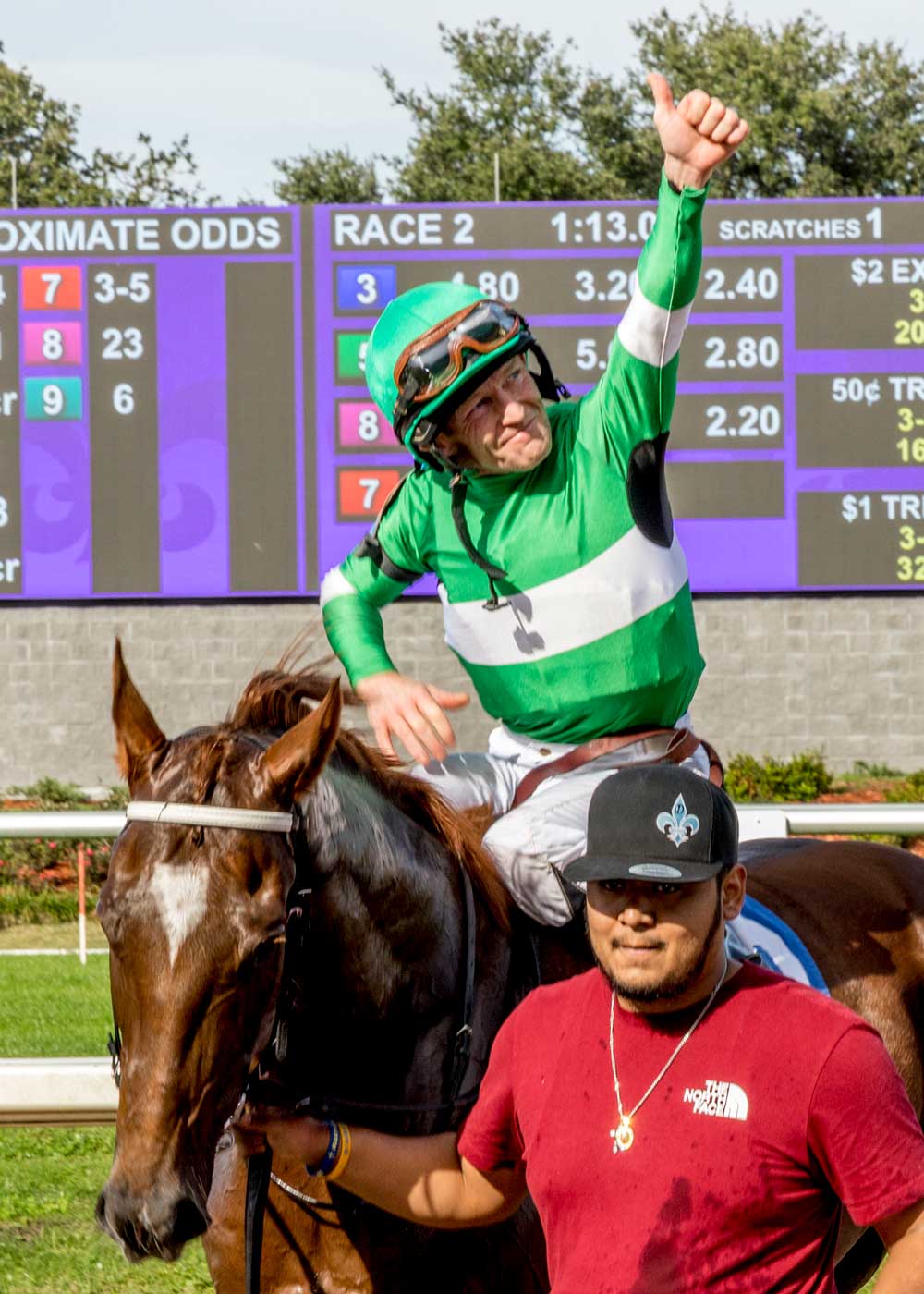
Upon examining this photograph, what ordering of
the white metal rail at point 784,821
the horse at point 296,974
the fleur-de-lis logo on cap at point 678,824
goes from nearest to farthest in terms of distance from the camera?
the fleur-de-lis logo on cap at point 678,824, the horse at point 296,974, the white metal rail at point 784,821

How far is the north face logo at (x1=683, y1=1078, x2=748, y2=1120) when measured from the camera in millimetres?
1950

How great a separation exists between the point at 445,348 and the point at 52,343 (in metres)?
10.5

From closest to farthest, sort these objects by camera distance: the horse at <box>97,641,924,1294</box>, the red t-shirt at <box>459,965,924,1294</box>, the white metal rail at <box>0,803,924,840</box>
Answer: the red t-shirt at <box>459,965,924,1294</box>, the horse at <box>97,641,924,1294</box>, the white metal rail at <box>0,803,924,840</box>

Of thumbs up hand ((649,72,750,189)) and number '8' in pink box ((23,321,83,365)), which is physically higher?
number '8' in pink box ((23,321,83,365))

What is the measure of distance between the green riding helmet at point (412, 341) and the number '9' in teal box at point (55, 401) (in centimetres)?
1006

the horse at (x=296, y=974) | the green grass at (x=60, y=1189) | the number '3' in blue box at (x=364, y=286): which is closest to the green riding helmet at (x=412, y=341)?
the horse at (x=296, y=974)

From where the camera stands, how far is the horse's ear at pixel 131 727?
2344 millimetres

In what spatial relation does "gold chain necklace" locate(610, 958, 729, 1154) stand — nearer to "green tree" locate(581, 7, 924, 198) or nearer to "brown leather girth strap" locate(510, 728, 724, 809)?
"brown leather girth strap" locate(510, 728, 724, 809)

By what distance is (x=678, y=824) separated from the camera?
79.7 inches

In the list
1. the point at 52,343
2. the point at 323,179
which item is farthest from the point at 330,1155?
the point at 323,179

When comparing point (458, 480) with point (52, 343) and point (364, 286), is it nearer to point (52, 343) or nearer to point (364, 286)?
point (364, 286)

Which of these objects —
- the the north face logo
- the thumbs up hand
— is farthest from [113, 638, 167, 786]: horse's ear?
the thumbs up hand

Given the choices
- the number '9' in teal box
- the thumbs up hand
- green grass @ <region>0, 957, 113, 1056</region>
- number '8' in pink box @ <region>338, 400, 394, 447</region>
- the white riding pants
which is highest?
the number '9' in teal box

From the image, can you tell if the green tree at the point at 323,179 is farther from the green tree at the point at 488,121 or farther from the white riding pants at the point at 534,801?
the white riding pants at the point at 534,801
